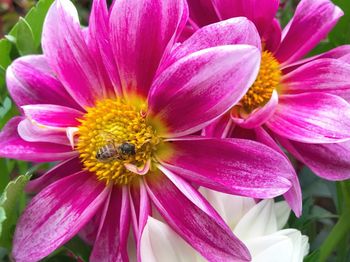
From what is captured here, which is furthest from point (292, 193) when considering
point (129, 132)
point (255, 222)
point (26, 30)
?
point (26, 30)

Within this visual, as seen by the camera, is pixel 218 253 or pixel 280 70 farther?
pixel 280 70

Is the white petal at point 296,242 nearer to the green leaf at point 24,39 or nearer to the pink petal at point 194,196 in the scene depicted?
the pink petal at point 194,196

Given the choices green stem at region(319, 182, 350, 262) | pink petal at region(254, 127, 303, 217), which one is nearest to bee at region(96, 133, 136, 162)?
pink petal at region(254, 127, 303, 217)

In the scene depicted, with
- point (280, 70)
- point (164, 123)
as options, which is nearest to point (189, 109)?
point (164, 123)

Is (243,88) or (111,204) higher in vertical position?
(243,88)

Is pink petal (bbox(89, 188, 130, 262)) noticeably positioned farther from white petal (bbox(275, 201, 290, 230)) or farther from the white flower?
white petal (bbox(275, 201, 290, 230))

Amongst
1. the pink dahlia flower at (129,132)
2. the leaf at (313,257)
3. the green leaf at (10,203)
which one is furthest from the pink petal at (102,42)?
the leaf at (313,257)

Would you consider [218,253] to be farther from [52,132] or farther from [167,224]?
[52,132]
